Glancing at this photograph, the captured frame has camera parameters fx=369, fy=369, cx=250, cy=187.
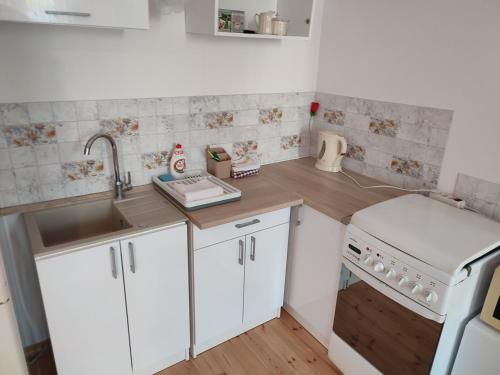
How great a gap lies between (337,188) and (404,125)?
0.49m

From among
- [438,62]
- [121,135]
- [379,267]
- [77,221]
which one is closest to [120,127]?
[121,135]

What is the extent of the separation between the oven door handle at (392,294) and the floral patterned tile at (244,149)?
0.94m

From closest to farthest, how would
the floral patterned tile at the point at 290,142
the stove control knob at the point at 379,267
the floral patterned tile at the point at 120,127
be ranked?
1. the stove control knob at the point at 379,267
2. the floral patterned tile at the point at 120,127
3. the floral patterned tile at the point at 290,142

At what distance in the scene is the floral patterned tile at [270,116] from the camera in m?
2.30

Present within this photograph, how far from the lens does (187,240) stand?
1683mm

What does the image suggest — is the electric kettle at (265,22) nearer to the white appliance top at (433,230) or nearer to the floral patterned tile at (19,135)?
the white appliance top at (433,230)

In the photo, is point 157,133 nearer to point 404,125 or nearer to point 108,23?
point 108,23

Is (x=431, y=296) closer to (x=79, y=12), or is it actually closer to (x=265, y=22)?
(x=265, y=22)

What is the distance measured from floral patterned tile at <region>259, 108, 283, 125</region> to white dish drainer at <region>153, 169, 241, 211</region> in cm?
52

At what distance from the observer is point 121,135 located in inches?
72.6

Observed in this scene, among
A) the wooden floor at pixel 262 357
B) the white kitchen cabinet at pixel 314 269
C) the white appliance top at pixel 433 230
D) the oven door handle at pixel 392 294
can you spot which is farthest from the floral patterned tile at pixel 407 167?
the wooden floor at pixel 262 357

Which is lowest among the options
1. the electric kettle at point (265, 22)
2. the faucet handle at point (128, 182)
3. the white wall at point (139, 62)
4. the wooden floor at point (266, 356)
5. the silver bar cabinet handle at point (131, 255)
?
the wooden floor at point (266, 356)

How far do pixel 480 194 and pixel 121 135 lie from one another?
174cm

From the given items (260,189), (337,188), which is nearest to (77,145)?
(260,189)
